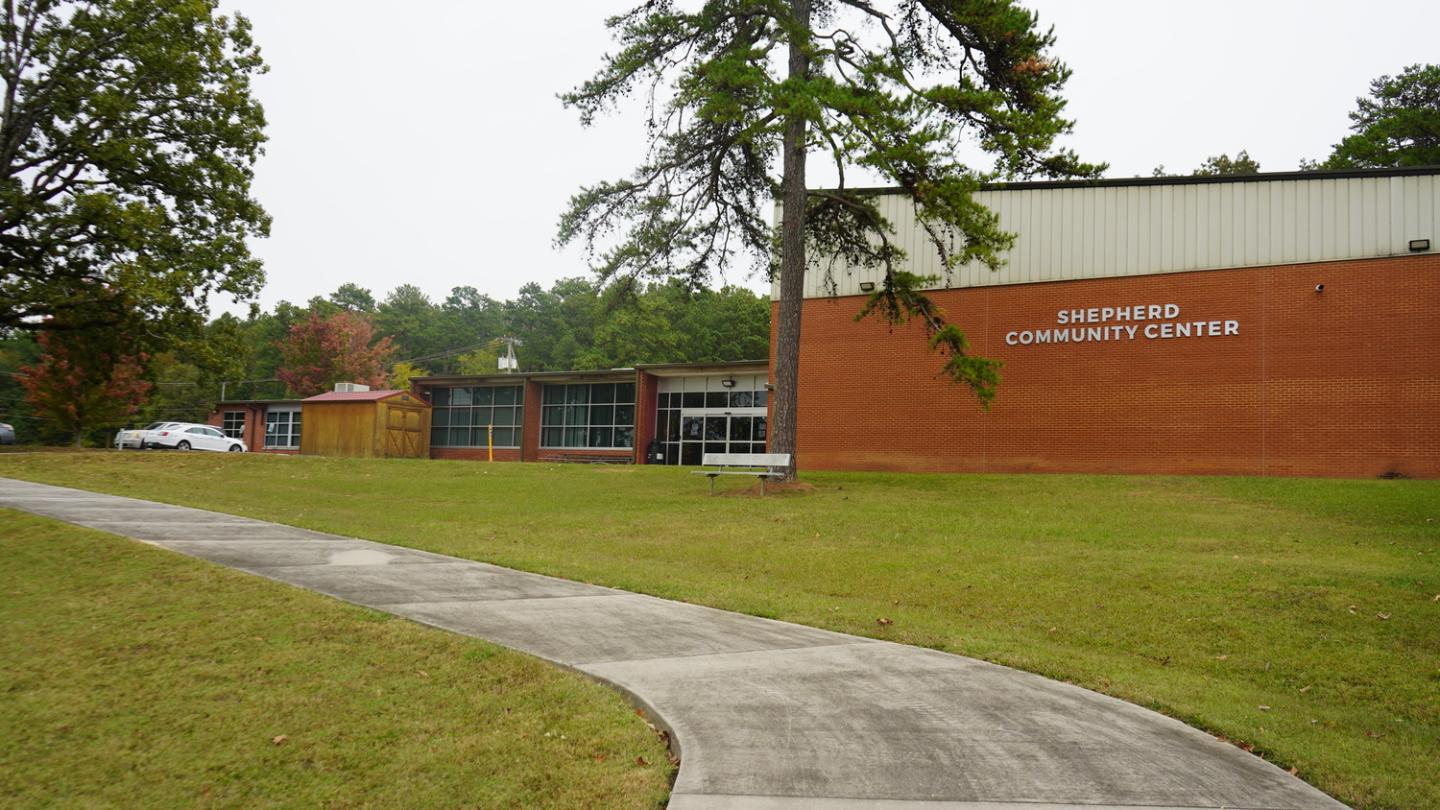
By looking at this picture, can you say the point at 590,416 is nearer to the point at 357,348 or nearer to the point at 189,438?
→ the point at 189,438

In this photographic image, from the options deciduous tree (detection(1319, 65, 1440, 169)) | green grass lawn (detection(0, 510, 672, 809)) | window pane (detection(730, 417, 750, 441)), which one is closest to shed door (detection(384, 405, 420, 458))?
window pane (detection(730, 417, 750, 441))

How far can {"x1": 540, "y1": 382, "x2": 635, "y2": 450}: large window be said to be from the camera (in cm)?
4022

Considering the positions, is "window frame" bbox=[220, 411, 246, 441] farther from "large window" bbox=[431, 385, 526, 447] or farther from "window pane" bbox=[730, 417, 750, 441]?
"window pane" bbox=[730, 417, 750, 441]

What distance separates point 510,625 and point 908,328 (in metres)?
20.8

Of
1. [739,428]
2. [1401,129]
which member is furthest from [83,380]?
[1401,129]

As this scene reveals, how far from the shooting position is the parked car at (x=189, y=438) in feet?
126

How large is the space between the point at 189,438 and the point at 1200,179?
3880 centimetres

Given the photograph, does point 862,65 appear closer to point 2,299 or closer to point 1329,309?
point 1329,309

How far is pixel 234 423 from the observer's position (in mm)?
52656

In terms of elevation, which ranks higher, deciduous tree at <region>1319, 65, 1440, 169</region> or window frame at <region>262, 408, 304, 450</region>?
deciduous tree at <region>1319, 65, 1440, 169</region>

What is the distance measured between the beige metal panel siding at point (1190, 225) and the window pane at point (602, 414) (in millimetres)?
17752

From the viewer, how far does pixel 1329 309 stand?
71.4 feet

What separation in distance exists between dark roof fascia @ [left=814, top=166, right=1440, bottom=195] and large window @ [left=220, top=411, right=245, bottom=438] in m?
41.2

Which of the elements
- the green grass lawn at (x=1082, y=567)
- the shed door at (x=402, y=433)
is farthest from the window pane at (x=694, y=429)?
the green grass lawn at (x=1082, y=567)
